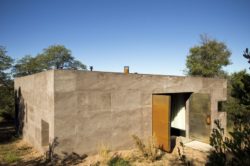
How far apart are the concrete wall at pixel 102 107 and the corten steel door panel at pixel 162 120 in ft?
0.81

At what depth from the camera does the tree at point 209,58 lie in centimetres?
2544

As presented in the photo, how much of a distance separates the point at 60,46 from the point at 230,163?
39.2 meters

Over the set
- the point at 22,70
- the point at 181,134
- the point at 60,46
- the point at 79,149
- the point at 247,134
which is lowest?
the point at 181,134

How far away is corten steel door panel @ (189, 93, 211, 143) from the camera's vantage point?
9.81 meters

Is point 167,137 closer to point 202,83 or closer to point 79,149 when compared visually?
point 79,149

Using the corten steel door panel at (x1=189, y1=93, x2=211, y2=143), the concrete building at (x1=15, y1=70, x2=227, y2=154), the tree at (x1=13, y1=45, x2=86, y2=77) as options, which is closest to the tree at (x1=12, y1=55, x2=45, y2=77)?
the tree at (x1=13, y1=45, x2=86, y2=77)

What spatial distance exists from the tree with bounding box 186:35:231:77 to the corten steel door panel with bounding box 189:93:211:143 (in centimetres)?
1602

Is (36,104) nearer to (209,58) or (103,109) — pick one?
(103,109)

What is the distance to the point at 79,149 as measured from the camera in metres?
6.80

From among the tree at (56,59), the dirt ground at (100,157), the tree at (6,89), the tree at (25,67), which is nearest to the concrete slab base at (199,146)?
the dirt ground at (100,157)

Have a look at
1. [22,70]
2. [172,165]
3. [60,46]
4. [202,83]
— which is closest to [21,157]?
[172,165]

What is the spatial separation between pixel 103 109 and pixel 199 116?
5603 mm

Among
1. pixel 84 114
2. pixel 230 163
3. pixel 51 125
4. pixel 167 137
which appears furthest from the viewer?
pixel 167 137

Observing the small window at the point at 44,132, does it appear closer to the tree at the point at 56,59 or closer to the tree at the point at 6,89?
the tree at the point at 6,89
